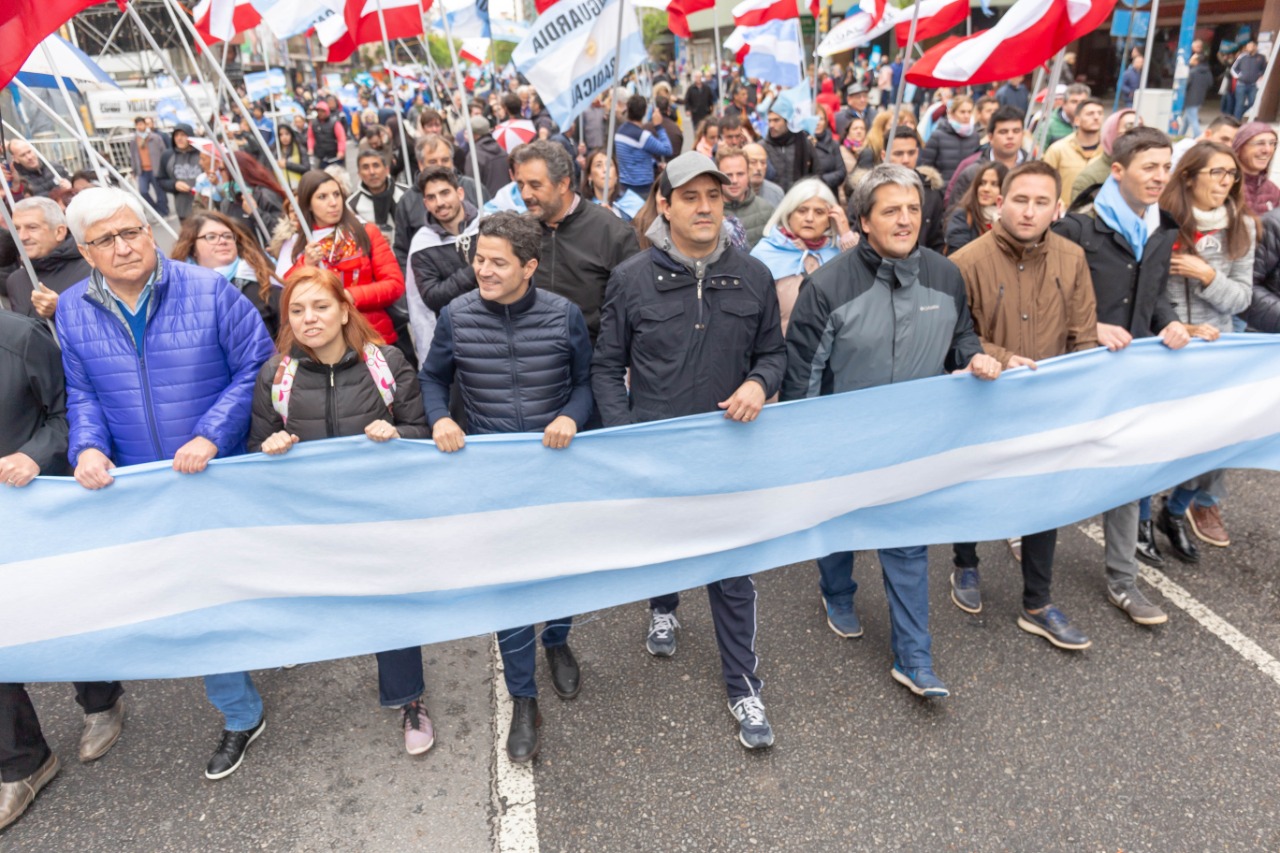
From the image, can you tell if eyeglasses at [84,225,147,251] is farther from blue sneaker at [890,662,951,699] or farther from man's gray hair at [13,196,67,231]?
blue sneaker at [890,662,951,699]

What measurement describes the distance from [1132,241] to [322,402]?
10.7ft

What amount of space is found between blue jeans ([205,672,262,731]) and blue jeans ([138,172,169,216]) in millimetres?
13578

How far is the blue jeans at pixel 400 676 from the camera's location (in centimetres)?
338

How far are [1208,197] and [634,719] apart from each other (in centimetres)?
331

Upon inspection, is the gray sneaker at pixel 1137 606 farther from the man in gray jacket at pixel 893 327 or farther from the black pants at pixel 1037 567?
the man in gray jacket at pixel 893 327

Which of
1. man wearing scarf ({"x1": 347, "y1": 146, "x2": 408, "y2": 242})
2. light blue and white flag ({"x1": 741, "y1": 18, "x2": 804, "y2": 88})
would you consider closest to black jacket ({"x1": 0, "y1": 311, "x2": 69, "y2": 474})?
man wearing scarf ({"x1": 347, "y1": 146, "x2": 408, "y2": 242})

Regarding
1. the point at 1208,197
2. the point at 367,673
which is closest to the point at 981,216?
the point at 1208,197

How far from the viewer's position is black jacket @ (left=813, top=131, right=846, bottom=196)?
31.3 ft

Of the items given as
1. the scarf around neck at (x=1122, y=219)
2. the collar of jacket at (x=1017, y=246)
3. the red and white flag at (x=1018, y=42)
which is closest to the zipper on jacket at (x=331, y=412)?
the collar of jacket at (x=1017, y=246)

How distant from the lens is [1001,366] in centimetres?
349

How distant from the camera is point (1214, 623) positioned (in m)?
3.91

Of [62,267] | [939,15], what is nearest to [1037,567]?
[62,267]

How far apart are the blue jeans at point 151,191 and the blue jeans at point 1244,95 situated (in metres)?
20.1

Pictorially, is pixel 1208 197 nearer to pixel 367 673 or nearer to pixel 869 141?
pixel 367 673
